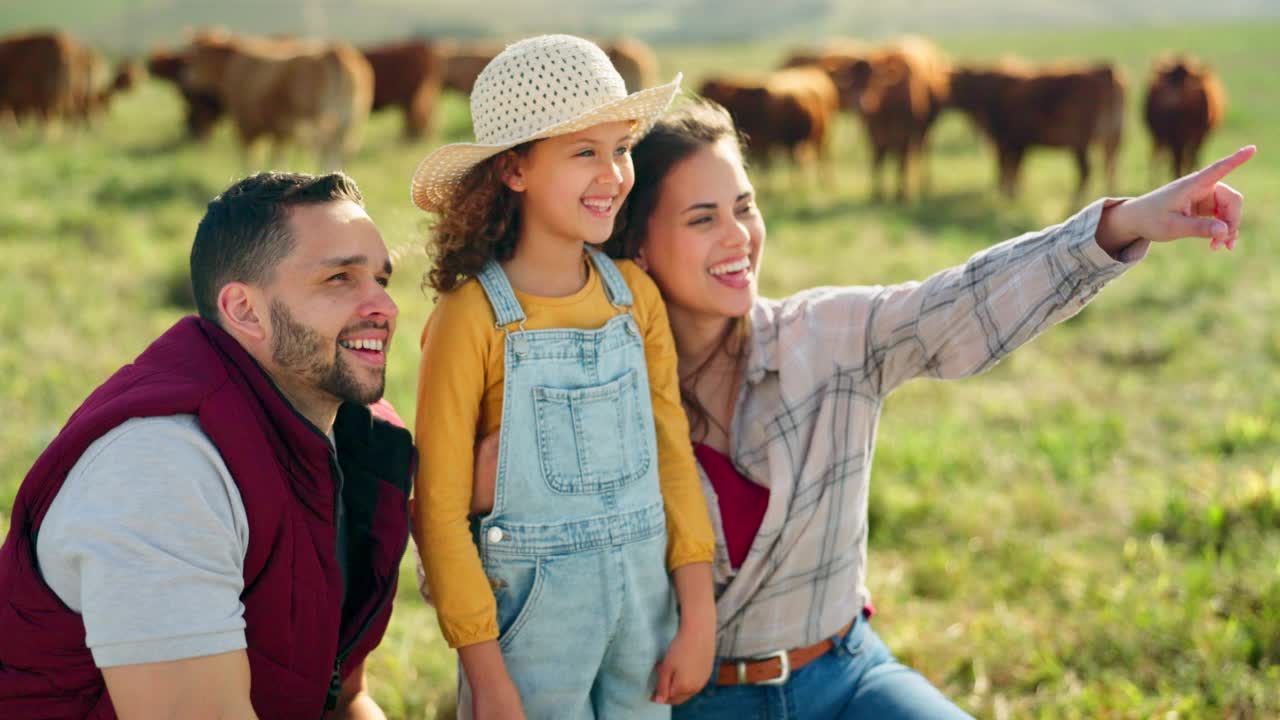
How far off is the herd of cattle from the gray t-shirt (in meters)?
12.7

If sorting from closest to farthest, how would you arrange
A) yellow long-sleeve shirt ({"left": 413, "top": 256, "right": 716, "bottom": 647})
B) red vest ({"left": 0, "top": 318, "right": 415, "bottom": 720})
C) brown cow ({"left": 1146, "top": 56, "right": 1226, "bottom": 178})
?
red vest ({"left": 0, "top": 318, "right": 415, "bottom": 720}), yellow long-sleeve shirt ({"left": 413, "top": 256, "right": 716, "bottom": 647}), brown cow ({"left": 1146, "top": 56, "right": 1226, "bottom": 178})

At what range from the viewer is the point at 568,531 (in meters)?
2.21

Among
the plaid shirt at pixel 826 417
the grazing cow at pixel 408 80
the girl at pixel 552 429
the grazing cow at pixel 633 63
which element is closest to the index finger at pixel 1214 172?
the plaid shirt at pixel 826 417

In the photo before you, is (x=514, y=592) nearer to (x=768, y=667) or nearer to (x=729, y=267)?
(x=768, y=667)

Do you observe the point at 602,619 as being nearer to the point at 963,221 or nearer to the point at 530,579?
the point at 530,579

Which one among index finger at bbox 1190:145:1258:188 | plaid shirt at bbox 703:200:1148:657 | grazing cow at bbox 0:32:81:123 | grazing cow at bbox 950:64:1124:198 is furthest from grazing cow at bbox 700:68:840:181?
index finger at bbox 1190:145:1258:188

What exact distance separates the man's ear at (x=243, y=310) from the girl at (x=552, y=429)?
334 millimetres

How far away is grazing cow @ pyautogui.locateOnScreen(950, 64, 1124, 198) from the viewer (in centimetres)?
1424

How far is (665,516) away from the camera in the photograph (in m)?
2.37

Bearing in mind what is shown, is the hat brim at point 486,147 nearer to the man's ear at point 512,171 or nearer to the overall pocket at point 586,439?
the man's ear at point 512,171

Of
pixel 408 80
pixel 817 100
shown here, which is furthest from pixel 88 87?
pixel 817 100

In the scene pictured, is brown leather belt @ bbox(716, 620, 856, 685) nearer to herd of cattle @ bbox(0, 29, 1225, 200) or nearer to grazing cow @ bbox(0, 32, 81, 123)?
herd of cattle @ bbox(0, 29, 1225, 200)

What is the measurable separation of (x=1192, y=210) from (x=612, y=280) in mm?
1109

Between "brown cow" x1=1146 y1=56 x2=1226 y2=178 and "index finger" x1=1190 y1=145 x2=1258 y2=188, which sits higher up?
"index finger" x1=1190 y1=145 x2=1258 y2=188
